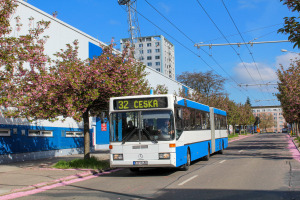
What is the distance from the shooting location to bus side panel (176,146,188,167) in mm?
12444

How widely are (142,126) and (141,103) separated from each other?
858 mm

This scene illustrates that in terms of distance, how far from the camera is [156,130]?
1230 cm

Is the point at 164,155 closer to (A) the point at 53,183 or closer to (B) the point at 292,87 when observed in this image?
(A) the point at 53,183

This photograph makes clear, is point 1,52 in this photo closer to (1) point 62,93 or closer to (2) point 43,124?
(1) point 62,93

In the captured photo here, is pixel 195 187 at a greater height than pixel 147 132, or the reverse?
pixel 147 132

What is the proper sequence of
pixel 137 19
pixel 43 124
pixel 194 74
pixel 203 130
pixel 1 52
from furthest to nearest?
pixel 137 19
pixel 194 74
pixel 43 124
pixel 203 130
pixel 1 52

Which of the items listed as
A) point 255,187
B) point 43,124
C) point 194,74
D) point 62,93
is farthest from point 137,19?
point 255,187

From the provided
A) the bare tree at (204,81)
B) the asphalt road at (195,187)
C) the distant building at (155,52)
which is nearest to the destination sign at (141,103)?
the asphalt road at (195,187)

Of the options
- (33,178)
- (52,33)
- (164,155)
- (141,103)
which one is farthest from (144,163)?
(52,33)

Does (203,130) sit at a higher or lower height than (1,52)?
lower

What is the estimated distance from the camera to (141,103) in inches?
500

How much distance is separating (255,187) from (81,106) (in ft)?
25.7

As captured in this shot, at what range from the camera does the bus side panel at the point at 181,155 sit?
1244 centimetres

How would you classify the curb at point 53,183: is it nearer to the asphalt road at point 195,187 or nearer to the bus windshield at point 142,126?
the asphalt road at point 195,187
